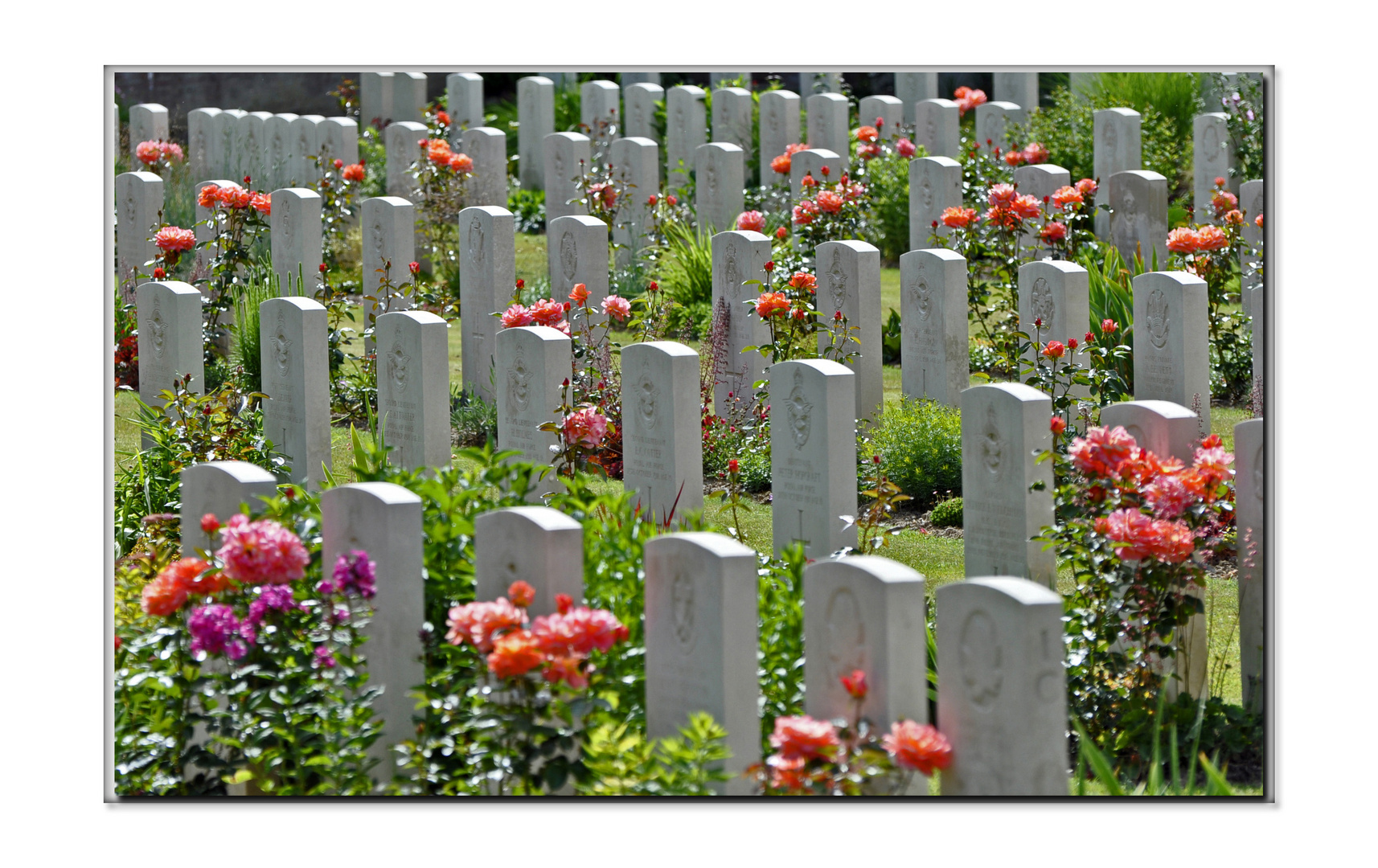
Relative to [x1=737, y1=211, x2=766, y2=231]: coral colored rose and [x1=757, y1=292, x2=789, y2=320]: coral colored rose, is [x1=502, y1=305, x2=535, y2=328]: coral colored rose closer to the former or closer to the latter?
[x1=757, y1=292, x2=789, y2=320]: coral colored rose

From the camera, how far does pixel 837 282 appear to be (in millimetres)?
7633

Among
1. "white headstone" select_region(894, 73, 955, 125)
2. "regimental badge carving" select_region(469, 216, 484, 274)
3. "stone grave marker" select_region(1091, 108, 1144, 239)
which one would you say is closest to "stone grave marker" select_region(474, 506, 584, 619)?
"regimental badge carving" select_region(469, 216, 484, 274)

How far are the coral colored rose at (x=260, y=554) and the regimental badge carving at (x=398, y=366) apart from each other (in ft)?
8.07

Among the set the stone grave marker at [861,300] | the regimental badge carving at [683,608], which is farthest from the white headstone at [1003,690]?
the stone grave marker at [861,300]

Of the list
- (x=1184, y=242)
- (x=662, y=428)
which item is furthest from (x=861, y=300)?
(x=662, y=428)

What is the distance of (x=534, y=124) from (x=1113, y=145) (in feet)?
18.6

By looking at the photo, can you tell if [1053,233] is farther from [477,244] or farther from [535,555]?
[535,555]

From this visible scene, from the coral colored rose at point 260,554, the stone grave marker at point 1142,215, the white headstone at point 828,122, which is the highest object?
the white headstone at point 828,122

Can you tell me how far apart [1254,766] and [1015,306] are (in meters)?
4.92

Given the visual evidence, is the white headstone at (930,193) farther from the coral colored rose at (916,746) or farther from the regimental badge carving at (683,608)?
the coral colored rose at (916,746)

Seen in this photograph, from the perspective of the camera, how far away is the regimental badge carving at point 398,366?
646 cm

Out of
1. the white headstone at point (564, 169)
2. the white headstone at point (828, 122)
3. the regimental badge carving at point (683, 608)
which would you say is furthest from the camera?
the white headstone at point (828, 122)

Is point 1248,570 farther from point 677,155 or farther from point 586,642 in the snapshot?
point 677,155

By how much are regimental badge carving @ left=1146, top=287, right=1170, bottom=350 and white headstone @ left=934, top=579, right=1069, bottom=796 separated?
9.54 feet
